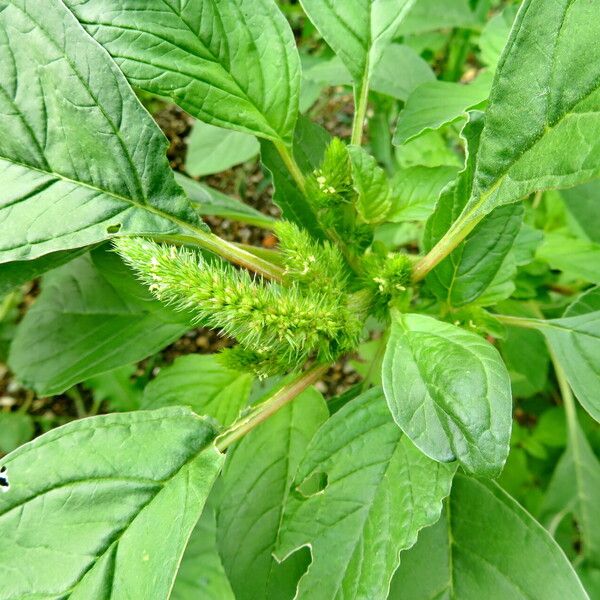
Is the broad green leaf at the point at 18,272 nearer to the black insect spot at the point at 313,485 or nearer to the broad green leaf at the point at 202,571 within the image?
the black insect spot at the point at 313,485

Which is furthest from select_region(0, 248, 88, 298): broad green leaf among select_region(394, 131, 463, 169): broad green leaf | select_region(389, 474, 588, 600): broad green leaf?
select_region(394, 131, 463, 169): broad green leaf

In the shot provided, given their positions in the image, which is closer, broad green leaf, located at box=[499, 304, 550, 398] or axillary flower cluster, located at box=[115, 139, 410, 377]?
axillary flower cluster, located at box=[115, 139, 410, 377]

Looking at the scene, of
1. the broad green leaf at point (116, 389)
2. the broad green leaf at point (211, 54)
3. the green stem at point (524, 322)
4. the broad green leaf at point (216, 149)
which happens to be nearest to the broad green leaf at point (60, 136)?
the broad green leaf at point (211, 54)

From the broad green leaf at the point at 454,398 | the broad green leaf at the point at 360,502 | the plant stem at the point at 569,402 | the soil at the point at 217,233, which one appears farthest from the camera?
the soil at the point at 217,233

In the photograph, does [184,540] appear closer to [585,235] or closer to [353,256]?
[353,256]

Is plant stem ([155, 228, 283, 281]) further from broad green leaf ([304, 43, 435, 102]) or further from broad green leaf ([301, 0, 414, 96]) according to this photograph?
broad green leaf ([304, 43, 435, 102])
